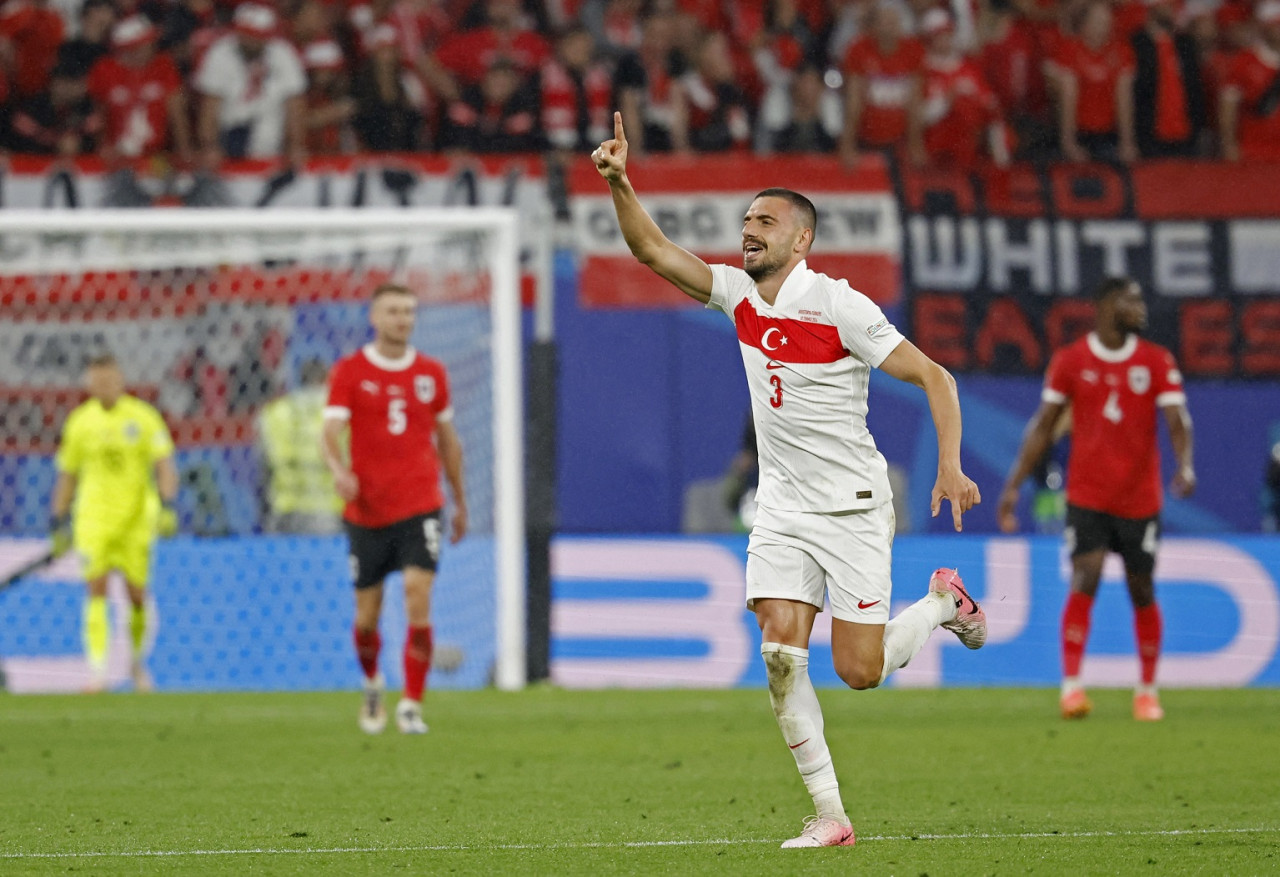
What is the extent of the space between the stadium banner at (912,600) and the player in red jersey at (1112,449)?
98.3 inches

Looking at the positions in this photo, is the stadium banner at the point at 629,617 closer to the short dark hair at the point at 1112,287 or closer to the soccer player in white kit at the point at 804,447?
the short dark hair at the point at 1112,287

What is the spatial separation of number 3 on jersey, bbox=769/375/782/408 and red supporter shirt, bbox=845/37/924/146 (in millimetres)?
10876

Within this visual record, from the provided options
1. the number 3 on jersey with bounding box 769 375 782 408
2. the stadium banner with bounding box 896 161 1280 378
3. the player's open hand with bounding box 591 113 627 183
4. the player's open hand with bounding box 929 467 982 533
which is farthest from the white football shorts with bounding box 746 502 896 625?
the stadium banner with bounding box 896 161 1280 378

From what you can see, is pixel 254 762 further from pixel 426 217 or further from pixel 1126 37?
pixel 1126 37

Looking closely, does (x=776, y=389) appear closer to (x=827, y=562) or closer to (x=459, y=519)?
(x=827, y=562)

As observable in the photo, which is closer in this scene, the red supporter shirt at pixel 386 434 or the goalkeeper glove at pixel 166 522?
the red supporter shirt at pixel 386 434

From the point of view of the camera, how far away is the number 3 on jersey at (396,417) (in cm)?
952

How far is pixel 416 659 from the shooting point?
9.57m

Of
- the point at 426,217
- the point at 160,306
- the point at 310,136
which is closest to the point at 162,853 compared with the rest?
the point at 426,217

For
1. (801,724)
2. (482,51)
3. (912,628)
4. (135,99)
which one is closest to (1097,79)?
(482,51)

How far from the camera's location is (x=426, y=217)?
12.1m

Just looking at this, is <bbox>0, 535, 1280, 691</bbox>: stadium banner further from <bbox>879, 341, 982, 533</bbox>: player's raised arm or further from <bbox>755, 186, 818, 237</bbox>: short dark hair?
<bbox>879, 341, 982, 533</bbox>: player's raised arm

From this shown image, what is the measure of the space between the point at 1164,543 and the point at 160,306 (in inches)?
288

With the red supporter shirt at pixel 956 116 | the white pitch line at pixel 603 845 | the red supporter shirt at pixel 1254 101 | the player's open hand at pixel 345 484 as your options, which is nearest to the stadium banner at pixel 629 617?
the player's open hand at pixel 345 484
